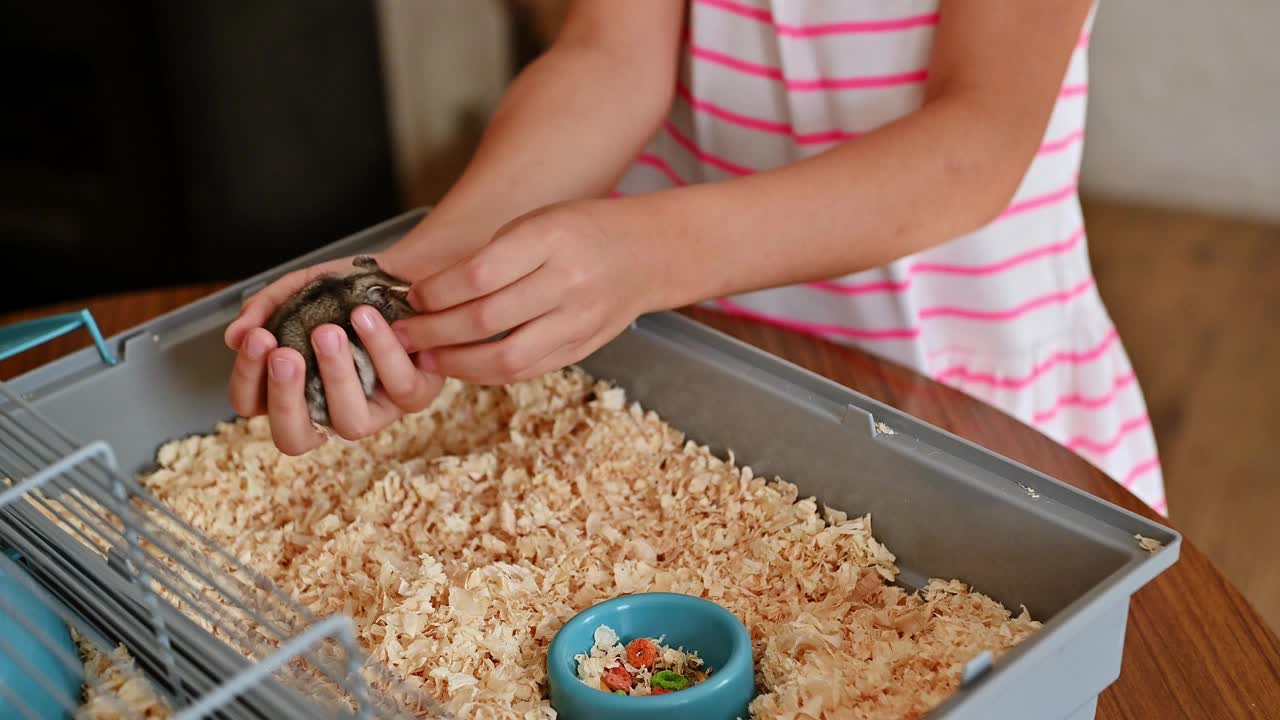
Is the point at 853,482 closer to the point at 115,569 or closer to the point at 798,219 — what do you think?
the point at 798,219

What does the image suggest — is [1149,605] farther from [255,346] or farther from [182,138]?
[182,138]

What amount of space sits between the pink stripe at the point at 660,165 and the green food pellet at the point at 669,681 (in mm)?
691

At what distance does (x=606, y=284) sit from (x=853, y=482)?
248mm

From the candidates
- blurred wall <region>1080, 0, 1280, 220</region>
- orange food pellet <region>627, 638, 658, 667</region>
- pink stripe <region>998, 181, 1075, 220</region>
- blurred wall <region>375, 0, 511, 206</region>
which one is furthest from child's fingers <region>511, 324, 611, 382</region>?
blurred wall <region>375, 0, 511, 206</region>

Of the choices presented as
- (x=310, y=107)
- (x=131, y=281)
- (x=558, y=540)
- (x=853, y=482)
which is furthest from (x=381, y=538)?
(x=131, y=281)

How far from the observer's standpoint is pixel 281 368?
0.90 metres

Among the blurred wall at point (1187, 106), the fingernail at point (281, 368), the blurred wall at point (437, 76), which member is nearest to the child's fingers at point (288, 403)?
the fingernail at point (281, 368)

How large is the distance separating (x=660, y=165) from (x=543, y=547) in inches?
23.2

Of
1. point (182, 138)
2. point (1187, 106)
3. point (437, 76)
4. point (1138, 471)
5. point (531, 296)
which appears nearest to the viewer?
point (531, 296)

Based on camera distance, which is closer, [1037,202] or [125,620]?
[125,620]

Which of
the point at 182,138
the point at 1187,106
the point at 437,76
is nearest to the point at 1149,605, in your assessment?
the point at 1187,106

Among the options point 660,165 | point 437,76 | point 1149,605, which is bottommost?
point 1149,605

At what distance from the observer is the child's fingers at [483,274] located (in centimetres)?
86

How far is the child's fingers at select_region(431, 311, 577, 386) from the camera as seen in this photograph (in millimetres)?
897
